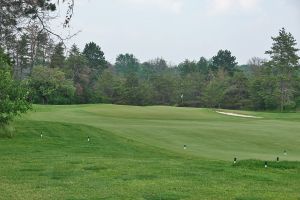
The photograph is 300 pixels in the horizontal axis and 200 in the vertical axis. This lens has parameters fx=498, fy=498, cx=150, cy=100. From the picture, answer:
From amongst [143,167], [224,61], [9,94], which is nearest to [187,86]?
[224,61]

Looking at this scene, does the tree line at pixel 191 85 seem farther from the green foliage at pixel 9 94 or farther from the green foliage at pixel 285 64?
the green foliage at pixel 9 94

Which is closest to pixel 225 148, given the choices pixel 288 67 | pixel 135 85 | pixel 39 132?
pixel 39 132

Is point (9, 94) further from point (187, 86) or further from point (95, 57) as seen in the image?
point (95, 57)

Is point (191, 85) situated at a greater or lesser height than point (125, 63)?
lesser

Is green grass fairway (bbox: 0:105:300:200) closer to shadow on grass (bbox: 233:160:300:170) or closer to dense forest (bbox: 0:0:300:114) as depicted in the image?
shadow on grass (bbox: 233:160:300:170)

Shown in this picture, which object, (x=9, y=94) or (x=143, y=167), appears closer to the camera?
(x=143, y=167)

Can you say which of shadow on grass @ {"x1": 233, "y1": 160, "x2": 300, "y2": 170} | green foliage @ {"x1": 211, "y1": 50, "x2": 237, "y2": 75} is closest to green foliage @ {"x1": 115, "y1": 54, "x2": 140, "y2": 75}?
green foliage @ {"x1": 211, "y1": 50, "x2": 237, "y2": 75}

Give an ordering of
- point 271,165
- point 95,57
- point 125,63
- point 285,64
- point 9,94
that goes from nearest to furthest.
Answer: point 271,165, point 9,94, point 285,64, point 95,57, point 125,63

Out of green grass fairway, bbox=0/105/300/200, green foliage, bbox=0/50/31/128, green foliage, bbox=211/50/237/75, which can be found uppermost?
green foliage, bbox=211/50/237/75

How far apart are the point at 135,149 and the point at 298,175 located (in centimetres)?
1008

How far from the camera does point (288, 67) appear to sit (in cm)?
8225

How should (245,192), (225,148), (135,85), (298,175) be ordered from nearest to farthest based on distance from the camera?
(245,192) < (298,175) < (225,148) < (135,85)

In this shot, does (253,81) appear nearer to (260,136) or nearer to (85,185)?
(260,136)

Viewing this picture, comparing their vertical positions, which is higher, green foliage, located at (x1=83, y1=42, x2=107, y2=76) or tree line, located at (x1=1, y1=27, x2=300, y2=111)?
green foliage, located at (x1=83, y1=42, x2=107, y2=76)
